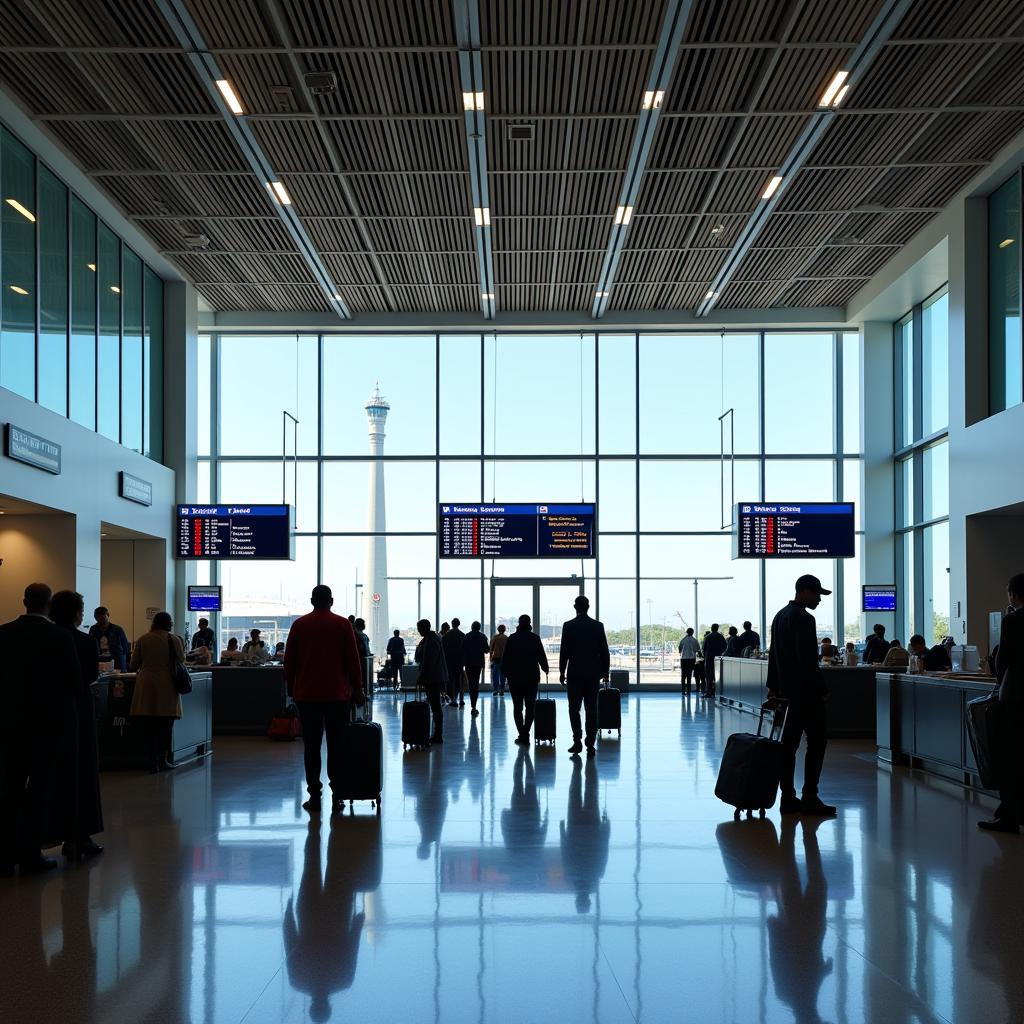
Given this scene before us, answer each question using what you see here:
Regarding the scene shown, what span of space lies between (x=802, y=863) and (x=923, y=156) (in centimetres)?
1138

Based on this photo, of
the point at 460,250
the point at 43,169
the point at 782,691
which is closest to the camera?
the point at 782,691

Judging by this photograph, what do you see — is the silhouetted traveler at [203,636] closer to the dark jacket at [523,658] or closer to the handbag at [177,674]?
the dark jacket at [523,658]

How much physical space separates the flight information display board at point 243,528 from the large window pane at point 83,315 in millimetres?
3738

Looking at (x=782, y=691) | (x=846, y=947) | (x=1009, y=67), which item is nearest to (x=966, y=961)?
(x=846, y=947)

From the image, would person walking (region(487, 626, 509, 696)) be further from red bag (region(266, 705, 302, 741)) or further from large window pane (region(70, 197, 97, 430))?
large window pane (region(70, 197, 97, 430))

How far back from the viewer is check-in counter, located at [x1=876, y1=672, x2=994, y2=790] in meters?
9.02

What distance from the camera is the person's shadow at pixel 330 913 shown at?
4.05 m

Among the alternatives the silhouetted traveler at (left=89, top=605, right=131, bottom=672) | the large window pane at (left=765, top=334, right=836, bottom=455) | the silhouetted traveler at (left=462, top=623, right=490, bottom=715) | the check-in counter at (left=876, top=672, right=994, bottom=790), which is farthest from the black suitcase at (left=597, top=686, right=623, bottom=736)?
the large window pane at (left=765, top=334, right=836, bottom=455)

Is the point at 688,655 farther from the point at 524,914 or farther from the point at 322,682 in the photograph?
the point at 524,914

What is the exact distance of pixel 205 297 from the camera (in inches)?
846

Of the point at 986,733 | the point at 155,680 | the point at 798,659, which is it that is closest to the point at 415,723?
the point at 155,680

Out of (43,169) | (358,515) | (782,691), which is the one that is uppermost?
(43,169)

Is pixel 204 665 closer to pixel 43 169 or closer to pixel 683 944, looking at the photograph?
pixel 43 169

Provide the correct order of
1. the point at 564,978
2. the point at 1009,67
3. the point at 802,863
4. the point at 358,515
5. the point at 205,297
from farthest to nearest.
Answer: the point at 358,515
the point at 205,297
the point at 1009,67
the point at 802,863
the point at 564,978
